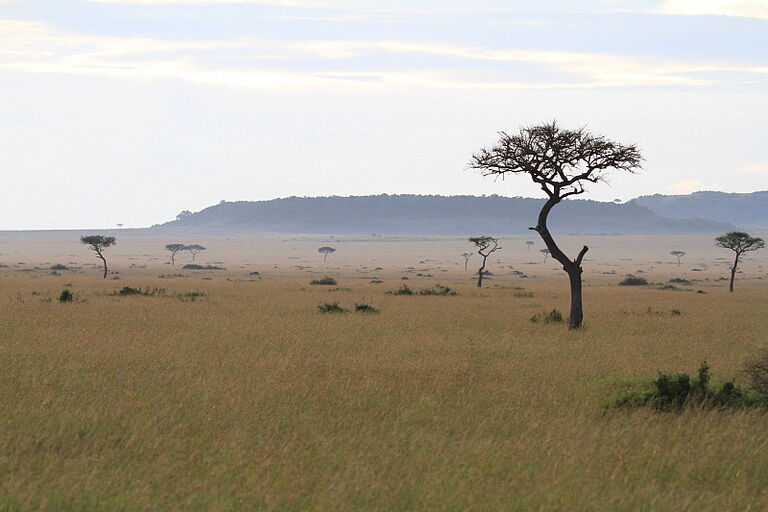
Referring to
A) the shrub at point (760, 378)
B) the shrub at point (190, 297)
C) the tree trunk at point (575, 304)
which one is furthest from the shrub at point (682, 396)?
the shrub at point (190, 297)

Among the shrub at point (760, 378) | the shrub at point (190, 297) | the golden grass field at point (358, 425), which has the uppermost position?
the shrub at point (760, 378)

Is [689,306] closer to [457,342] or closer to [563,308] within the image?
[563,308]

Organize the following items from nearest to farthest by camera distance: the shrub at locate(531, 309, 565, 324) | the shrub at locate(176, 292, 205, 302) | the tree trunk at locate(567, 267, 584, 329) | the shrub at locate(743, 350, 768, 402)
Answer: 1. the shrub at locate(743, 350, 768, 402)
2. the tree trunk at locate(567, 267, 584, 329)
3. the shrub at locate(531, 309, 565, 324)
4. the shrub at locate(176, 292, 205, 302)

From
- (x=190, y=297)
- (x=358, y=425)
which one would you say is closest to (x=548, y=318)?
(x=190, y=297)

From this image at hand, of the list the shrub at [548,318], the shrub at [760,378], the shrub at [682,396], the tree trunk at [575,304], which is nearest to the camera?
the shrub at [682,396]

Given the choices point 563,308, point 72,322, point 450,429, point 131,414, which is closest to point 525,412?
point 450,429

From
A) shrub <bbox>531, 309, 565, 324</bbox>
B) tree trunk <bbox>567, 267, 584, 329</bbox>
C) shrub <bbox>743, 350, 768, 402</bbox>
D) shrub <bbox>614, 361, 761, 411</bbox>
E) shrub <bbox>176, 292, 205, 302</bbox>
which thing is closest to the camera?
shrub <bbox>614, 361, 761, 411</bbox>

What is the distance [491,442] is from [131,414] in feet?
16.0

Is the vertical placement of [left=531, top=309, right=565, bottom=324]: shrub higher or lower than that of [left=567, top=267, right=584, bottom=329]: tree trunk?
lower

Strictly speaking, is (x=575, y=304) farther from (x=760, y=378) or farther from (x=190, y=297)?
(x=190, y=297)

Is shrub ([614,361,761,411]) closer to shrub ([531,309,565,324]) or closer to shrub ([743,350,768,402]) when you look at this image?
shrub ([743,350,768,402])

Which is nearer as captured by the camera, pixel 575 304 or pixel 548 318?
pixel 575 304

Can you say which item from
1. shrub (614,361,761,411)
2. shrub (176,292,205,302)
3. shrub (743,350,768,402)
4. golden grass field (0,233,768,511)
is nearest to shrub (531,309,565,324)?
golden grass field (0,233,768,511)

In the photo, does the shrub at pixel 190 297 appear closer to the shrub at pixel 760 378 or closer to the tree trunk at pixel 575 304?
the tree trunk at pixel 575 304
